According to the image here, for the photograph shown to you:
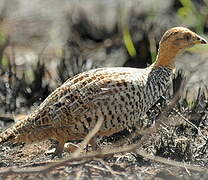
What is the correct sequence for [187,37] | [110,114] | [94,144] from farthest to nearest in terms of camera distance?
[187,37]
[94,144]
[110,114]

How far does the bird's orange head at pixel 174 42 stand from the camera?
329 inches

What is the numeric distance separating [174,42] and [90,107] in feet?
4.22

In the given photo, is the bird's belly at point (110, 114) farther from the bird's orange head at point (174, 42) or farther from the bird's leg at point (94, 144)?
the bird's orange head at point (174, 42)

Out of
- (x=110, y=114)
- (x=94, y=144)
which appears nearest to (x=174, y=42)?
(x=110, y=114)

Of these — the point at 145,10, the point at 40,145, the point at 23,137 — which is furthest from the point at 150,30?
the point at 23,137

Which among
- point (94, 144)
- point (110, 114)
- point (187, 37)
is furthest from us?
point (187, 37)

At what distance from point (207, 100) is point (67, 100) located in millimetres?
1864

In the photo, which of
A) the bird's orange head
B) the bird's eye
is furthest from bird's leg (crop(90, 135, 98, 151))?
the bird's eye

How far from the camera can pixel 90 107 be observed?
7.62 m

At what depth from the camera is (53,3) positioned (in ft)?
44.1

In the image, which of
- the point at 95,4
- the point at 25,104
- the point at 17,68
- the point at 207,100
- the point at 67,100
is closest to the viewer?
the point at 67,100

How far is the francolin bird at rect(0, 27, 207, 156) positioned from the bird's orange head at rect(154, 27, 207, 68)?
0.57 metres

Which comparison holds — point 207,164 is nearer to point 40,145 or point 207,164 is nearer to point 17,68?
point 40,145

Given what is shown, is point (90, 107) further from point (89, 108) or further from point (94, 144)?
point (94, 144)
